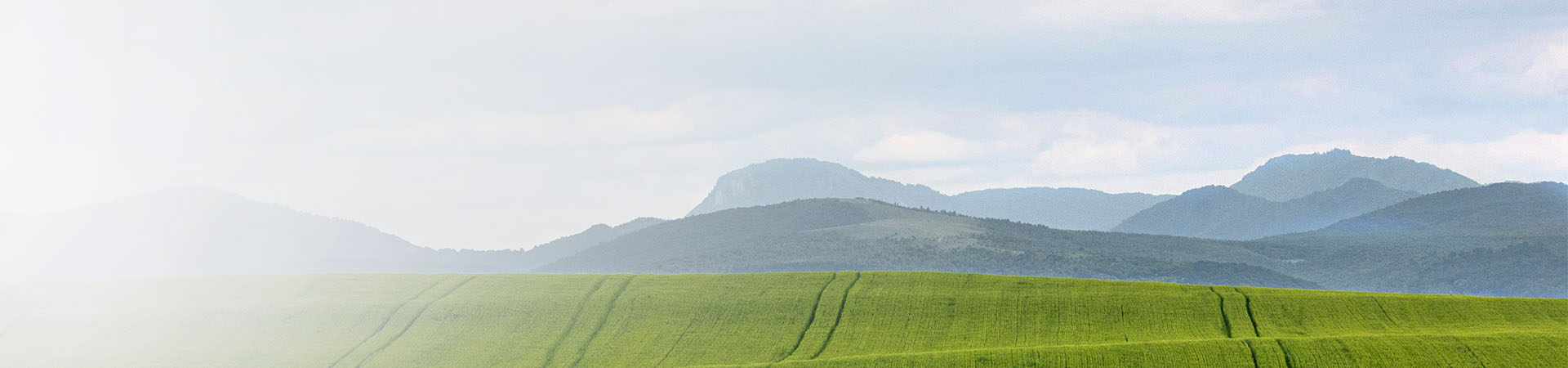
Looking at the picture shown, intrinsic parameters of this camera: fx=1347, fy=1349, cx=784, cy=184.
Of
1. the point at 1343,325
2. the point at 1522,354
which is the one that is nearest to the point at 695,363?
the point at 1343,325

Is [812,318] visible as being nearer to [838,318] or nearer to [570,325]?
[838,318]

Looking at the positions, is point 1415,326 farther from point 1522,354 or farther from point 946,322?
point 946,322

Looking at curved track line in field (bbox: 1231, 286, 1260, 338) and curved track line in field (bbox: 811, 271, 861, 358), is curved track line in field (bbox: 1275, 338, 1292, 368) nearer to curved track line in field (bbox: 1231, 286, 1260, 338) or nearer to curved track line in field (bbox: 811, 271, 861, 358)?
curved track line in field (bbox: 1231, 286, 1260, 338)

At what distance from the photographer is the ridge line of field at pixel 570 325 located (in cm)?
9681

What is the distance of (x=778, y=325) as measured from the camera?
102 m

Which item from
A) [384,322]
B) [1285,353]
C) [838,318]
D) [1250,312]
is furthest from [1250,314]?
[384,322]

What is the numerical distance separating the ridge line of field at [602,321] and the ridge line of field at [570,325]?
1847mm

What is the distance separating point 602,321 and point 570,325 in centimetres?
255

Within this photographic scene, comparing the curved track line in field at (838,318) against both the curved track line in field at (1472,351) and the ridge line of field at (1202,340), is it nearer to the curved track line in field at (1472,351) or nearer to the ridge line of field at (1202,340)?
the ridge line of field at (1202,340)

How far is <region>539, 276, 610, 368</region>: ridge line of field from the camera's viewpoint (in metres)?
96.8

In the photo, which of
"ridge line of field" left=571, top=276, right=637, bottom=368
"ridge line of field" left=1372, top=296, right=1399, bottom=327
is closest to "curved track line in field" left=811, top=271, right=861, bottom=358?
"ridge line of field" left=571, top=276, right=637, bottom=368

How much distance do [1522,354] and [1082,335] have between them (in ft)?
88.6

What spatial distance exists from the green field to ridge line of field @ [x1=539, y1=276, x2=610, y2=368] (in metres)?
0.26

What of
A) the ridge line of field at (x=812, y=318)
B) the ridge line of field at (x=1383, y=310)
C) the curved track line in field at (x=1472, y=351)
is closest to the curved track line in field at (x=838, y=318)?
the ridge line of field at (x=812, y=318)
